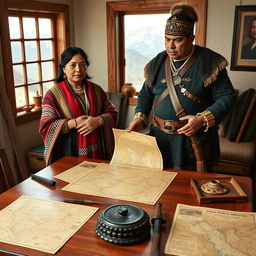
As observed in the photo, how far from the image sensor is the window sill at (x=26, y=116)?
3.13m

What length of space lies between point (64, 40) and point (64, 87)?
1865mm

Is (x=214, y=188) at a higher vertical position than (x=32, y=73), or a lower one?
lower

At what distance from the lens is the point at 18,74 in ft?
10.7

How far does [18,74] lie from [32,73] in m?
0.22

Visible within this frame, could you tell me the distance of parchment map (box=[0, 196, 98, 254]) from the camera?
1013 millimetres

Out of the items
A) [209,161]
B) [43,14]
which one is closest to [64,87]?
[209,161]

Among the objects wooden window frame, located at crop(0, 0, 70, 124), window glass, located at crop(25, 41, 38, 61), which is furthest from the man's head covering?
window glass, located at crop(25, 41, 38, 61)

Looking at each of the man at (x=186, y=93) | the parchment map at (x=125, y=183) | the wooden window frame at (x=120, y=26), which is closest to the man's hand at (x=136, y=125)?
the man at (x=186, y=93)

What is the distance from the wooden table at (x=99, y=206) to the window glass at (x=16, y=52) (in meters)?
1.81

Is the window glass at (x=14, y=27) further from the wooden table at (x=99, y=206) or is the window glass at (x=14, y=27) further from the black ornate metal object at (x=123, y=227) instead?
the black ornate metal object at (x=123, y=227)

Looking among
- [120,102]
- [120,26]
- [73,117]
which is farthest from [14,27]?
[73,117]

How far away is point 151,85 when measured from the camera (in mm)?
1909

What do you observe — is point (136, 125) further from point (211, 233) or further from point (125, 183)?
point (211, 233)

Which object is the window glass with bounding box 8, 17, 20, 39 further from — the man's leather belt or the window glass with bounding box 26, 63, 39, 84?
the man's leather belt
